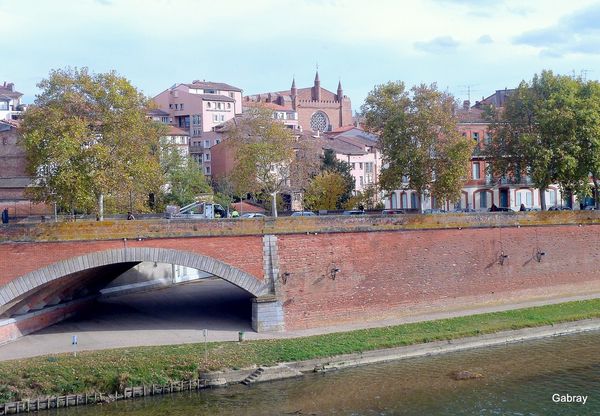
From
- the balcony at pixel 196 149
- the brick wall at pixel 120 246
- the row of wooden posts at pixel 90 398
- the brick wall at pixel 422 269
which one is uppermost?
the balcony at pixel 196 149

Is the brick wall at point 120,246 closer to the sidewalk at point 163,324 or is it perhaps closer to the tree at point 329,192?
the sidewalk at point 163,324

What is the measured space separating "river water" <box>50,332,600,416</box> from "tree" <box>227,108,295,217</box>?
2542cm

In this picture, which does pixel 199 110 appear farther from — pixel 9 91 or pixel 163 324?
pixel 163 324

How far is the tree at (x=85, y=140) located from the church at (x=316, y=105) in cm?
9456

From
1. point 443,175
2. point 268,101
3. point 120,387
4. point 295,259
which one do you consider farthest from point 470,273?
point 268,101

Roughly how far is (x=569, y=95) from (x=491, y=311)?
58.6 ft

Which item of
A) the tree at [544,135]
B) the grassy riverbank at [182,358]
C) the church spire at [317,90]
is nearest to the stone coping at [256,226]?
the tree at [544,135]

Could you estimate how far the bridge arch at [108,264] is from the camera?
3900cm

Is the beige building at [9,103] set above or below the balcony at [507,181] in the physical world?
above

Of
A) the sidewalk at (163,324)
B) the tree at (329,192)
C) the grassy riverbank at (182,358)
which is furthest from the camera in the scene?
the tree at (329,192)

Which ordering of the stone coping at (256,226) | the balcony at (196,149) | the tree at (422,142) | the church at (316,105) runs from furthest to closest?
the church at (316,105) → the balcony at (196,149) → the tree at (422,142) → the stone coping at (256,226)

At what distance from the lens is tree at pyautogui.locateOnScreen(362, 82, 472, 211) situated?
5169 cm

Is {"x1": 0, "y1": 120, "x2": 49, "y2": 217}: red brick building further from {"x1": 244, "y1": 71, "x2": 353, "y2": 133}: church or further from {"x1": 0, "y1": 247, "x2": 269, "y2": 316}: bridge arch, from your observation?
{"x1": 244, "y1": 71, "x2": 353, "y2": 133}: church

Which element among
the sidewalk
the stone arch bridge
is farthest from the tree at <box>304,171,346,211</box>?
the stone arch bridge
